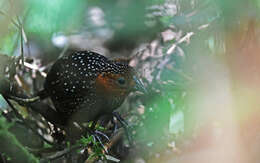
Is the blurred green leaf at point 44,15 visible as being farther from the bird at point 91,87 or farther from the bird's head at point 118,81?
the bird's head at point 118,81

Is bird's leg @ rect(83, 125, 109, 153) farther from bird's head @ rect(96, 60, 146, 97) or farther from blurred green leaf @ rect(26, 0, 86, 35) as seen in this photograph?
blurred green leaf @ rect(26, 0, 86, 35)

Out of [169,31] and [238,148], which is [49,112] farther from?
[169,31]

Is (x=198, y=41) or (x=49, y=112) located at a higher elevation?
(x=198, y=41)

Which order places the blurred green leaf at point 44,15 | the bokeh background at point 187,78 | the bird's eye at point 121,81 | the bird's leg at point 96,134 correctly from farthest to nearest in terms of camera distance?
the blurred green leaf at point 44,15
the bokeh background at point 187,78
the bird's eye at point 121,81
the bird's leg at point 96,134

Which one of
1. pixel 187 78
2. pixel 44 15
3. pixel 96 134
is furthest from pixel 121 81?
pixel 44 15

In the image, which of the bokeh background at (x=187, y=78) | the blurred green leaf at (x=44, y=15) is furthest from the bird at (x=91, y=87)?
the blurred green leaf at (x=44, y=15)

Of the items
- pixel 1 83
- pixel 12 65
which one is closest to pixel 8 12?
pixel 12 65
